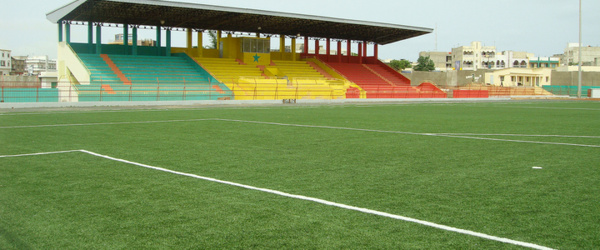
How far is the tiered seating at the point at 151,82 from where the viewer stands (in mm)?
33125

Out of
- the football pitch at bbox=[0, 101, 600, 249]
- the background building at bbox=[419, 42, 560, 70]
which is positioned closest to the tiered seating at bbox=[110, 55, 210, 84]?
the football pitch at bbox=[0, 101, 600, 249]

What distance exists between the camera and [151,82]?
36906 mm

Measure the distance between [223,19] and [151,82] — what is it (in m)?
9.90

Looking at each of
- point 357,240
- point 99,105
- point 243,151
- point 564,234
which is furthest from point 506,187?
point 99,105

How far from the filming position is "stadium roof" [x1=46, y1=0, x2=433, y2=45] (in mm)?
37625

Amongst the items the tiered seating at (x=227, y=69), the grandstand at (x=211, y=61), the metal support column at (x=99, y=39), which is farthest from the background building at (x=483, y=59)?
the metal support column at (x=99, y=39)

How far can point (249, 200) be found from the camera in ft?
19.7

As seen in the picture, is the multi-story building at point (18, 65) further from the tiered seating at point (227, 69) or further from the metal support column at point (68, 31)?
the tiered seating at point (227, 69)

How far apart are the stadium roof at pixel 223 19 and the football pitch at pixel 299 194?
27886mm

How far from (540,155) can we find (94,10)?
114 ft

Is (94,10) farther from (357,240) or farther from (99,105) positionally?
(357,240)

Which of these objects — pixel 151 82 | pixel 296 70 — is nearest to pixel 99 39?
pixel 151 82

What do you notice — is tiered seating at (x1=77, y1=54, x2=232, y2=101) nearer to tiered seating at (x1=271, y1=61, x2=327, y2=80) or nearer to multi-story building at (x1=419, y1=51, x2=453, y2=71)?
tiered seating at (x1=271, y1=61, x2=327, y2=80)

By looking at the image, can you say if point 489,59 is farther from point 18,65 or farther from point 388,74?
point 18,65
